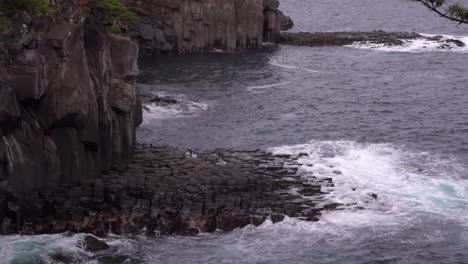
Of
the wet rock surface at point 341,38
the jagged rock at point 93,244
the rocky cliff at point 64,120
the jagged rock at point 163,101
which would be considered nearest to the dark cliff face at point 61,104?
the rocky cliff at point 64,120

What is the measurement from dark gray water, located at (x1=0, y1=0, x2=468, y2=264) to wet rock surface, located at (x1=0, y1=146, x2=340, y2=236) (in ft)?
3.57

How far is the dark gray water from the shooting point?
117ft

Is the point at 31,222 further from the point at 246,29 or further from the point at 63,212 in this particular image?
the point at 246,29

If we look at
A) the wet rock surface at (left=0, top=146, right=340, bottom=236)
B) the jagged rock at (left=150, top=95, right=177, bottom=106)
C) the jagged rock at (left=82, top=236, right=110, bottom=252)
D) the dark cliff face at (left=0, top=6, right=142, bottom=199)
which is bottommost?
the jagged rock at (left=82, top=236, right=110, bottom=252)

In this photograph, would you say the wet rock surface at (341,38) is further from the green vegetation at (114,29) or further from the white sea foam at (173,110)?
the green vegetation at (114,29)

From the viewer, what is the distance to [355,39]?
99.2 metres

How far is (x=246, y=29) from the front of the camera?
9256 centimetres

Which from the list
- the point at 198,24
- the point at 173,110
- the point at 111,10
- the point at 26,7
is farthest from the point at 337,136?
the point at 198,24

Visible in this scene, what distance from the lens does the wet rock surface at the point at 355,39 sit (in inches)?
3834

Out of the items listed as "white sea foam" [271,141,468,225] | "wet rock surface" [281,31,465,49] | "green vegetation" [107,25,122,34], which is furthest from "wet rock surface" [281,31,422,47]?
"green vegetation" [107,25,122,34]

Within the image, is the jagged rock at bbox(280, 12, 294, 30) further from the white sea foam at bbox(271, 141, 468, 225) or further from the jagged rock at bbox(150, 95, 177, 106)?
the white sea foam at bbox(271, 141, 468, 225)

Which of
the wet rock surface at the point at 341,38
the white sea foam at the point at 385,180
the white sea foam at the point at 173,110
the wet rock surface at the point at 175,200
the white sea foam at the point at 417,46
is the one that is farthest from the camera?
the wet rock surface at the point at 341,38

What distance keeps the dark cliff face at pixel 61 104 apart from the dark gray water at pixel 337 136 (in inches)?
208

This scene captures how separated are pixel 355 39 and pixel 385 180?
56.6 metres
